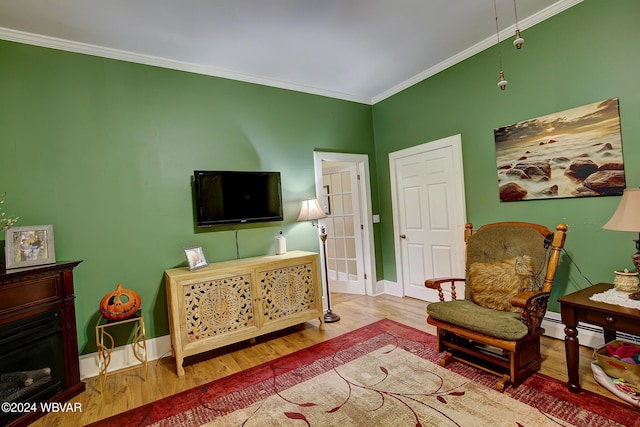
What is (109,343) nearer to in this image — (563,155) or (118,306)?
(118,306)

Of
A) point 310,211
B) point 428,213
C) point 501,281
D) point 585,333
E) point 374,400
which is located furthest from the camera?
point 428,213

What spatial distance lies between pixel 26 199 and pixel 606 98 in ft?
15.4

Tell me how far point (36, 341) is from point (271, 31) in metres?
3.00

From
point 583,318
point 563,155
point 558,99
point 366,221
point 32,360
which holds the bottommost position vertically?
point 32,360

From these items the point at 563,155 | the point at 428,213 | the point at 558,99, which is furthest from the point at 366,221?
the point at 558,99

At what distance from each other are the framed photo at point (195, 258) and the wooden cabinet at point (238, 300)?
0.24 ft

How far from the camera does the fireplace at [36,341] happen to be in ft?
6.50

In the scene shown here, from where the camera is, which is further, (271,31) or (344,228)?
(344,228)

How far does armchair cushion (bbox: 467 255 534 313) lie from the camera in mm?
2297

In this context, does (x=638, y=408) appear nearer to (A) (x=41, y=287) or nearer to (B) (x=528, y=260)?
(B) (x=528, y=260)

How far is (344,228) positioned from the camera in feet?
15.5

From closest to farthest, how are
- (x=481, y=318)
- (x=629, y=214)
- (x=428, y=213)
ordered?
(x=629, y=214)
(x=481, y=318)
(x=428, y=213)

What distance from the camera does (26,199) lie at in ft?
8.05

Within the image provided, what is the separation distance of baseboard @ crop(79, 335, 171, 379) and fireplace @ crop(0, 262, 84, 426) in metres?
0.26
